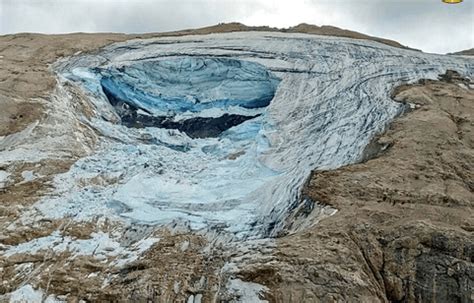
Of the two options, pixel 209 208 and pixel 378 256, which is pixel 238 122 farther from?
pixel 378 256

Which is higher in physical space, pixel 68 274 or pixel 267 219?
pixel 267 219

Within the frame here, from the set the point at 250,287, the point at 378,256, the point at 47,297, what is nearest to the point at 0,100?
the point at 47,297

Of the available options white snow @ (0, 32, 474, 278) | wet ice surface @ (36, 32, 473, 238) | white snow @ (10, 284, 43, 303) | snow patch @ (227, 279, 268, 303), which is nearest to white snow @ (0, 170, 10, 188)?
white snow @ (0, 32, 474, 278)

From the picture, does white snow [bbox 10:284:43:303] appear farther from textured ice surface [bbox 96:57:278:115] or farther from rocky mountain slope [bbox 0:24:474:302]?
textured ice surface [bbox 96:57:278:115]

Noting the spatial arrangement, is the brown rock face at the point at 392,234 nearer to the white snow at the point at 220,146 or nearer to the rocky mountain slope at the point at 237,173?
the rocky mountain slope at the point at 237,173

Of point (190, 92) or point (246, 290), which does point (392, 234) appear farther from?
point (190, 92)
